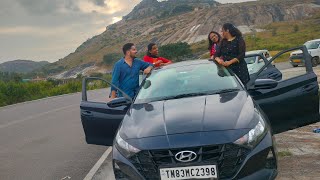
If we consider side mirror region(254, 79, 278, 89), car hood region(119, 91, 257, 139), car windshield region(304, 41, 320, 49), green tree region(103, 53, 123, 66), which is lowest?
green tree region(103, 53, 123, 66)

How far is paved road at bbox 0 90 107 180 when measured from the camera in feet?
22.4

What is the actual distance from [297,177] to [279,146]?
1752 mm

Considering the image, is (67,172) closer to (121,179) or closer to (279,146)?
(121,179)

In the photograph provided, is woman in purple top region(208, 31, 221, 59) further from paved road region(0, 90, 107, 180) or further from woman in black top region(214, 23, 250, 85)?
paved road region(0, 90, 107, 180)

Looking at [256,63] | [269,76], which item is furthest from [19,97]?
[269,76]

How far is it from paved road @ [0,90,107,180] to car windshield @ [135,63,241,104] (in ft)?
5.87

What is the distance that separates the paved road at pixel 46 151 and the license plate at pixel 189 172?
2.81m

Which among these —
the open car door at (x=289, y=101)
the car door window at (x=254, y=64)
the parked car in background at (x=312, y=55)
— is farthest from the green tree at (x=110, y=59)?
the open car door at (x=289, y=101)

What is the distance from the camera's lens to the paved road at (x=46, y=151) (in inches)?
269

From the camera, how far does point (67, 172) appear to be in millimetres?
6684

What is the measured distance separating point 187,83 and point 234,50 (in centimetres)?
204

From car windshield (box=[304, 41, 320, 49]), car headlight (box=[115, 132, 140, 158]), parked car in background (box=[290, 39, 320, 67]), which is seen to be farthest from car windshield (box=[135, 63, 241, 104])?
car windshield (box=[304, 41, 320, 49])

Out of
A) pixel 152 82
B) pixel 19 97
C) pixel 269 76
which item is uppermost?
pixel 152 82

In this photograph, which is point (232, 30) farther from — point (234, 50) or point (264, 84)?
point (264, 84)
